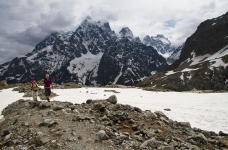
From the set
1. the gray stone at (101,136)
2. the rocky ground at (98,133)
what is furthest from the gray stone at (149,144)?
the gray stone at (101,136)

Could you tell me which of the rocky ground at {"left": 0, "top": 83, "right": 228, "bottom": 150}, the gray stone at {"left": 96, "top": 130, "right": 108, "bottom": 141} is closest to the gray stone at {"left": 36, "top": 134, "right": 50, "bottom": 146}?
the rocky ground at {"left": 0, "top": 83, "right": 228, "bottom": 150}

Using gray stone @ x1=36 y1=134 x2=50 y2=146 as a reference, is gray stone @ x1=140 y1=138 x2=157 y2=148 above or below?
below

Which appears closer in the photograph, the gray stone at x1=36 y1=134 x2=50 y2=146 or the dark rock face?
the gray stone at x1=36 y1=134 x2=50 y2=146

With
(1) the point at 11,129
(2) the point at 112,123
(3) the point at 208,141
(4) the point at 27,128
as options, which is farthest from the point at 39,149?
(3) the point at 208,141

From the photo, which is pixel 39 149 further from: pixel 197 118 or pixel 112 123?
pixel 197 118

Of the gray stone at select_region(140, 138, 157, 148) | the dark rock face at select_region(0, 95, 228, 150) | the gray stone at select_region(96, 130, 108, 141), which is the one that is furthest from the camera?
the gray stone at select_region(96, 130, 108, 141)

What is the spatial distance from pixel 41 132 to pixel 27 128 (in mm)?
1443

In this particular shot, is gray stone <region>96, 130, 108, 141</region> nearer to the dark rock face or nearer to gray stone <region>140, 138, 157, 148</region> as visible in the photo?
the dark rock face

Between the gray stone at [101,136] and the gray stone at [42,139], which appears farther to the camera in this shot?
the gray stone at [101,136]

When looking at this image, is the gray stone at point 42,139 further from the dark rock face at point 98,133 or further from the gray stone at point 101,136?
the gray stone at point 101,136

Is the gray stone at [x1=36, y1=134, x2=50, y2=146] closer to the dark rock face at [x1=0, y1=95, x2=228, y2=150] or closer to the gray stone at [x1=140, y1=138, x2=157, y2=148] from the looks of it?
the dark rock face at [x1=0, y1=95, x2=228, y2=150]

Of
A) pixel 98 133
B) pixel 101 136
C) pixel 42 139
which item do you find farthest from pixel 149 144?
pixel 42 139

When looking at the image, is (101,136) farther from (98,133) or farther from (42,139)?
(42,139)

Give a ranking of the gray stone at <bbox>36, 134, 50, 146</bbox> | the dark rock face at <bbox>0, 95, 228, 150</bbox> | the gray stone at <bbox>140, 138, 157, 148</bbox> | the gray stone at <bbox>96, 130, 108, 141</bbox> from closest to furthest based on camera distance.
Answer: the gray stone at <bbox>36, 134, 50, 146</bbox>
the gray stone at <bbox>140, 138, 157, 148</bbox>
the dark rock face at <bbox>0, 95, 228, 150</bbox>
the gray stone at <bbox>96, 130, 108, 141</bbox>
